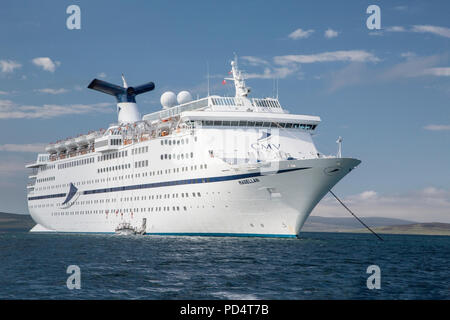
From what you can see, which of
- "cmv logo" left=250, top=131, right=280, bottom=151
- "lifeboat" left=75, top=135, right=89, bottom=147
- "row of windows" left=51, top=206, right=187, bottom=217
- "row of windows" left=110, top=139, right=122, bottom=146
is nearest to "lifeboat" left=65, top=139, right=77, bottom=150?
"lifeboat" left=75, top=135, right=89, bottom=147

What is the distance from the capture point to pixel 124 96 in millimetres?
72000

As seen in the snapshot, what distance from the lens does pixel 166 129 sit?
5272 centimetres

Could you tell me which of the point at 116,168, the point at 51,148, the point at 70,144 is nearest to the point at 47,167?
the point at 51,148

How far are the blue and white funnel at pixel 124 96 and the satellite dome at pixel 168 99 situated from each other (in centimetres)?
1232

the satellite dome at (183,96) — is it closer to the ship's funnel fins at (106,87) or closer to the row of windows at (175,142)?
the row of windows at (175,142)

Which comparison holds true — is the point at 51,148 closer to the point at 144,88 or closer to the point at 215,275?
the point at 144,88

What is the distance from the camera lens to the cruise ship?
132 ft

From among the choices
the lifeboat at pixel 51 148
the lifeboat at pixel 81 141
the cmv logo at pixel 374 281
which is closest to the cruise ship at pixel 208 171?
the lifeboat at pixel 81 141

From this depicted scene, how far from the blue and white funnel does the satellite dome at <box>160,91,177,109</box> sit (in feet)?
40.4

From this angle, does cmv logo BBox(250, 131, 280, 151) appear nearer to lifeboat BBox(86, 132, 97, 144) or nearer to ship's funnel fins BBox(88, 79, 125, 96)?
lifeboat BBox(86, 132, 97, 144)

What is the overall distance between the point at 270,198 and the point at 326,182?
443 centimetres

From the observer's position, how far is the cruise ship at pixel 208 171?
132 ft

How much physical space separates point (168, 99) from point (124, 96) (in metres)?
14.5
